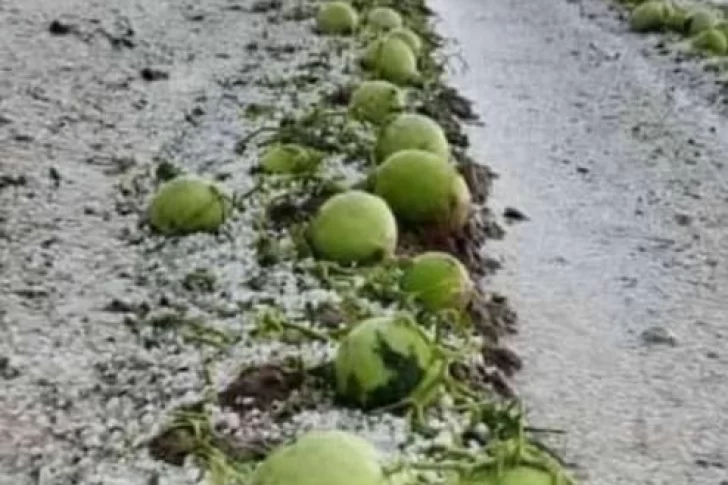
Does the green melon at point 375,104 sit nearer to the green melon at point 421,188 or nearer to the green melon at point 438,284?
the green melon at point 421,188

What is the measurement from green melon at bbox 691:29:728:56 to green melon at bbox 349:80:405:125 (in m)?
5.23

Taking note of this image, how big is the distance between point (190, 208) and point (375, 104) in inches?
72.6

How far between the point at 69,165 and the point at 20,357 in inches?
110

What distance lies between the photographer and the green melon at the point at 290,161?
693 centimetres

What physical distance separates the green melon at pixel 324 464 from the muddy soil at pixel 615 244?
55.8 inches

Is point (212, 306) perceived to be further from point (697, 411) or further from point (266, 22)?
point (266, 22)

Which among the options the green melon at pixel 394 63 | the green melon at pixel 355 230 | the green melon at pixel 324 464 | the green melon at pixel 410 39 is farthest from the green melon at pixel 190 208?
the green melon at pixel 410 39

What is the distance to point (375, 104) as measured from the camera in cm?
794

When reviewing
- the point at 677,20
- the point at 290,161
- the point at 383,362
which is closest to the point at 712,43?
the point at 677,20

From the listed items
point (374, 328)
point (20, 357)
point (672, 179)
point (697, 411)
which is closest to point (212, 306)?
point (20, 357)

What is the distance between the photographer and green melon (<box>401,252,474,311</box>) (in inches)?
205

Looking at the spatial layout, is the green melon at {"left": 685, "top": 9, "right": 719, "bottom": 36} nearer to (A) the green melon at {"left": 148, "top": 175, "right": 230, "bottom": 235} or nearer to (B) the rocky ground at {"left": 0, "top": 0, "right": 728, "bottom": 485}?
(B) the rocky ground at {"left": 0, "top": 0, "right": 728, "bottom": 485}

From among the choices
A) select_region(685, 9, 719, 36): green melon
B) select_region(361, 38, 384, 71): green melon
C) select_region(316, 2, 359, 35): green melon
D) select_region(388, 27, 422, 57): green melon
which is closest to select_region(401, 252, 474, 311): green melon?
select_region(361, 38, 384, 71): green melon

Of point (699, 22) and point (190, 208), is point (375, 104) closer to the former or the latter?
point (190, 208)
